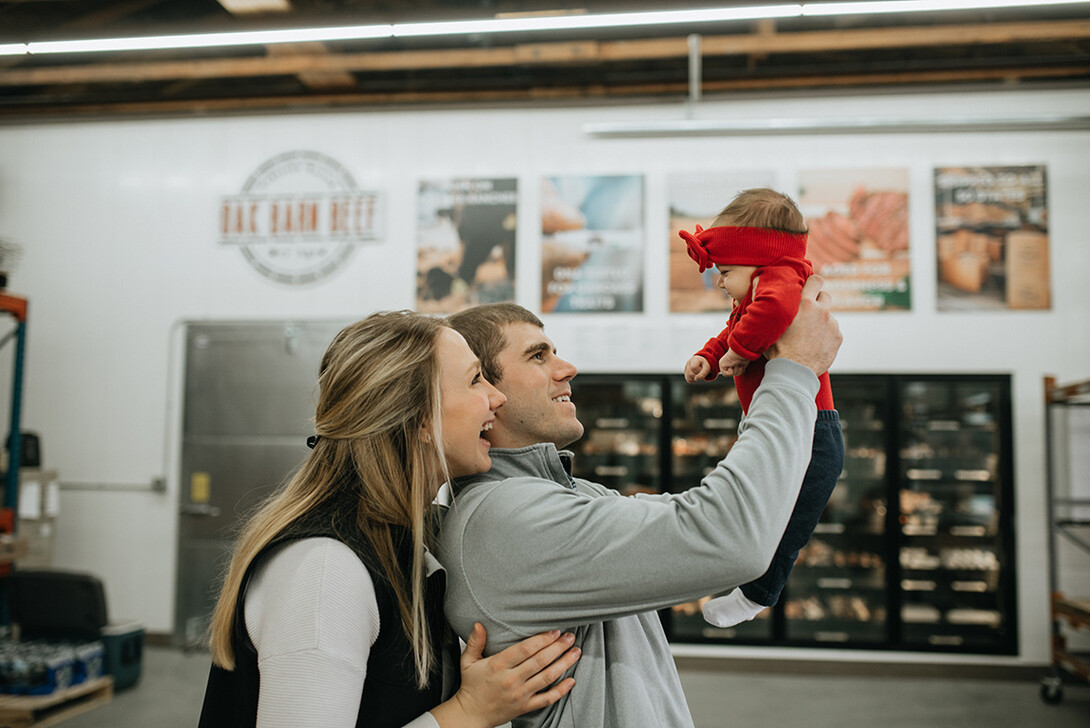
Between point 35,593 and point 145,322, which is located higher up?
point 145,322

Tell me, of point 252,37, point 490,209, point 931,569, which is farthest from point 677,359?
point 252,37

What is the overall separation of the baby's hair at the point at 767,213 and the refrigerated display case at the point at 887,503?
13.9ft

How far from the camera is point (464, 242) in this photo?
6.03 meters

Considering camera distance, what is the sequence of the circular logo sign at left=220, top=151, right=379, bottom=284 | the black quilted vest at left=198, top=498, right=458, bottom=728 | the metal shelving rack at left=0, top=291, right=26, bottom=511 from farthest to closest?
the circular logo sign at left=220, top=151, right=379, bottom=284, the metal shelving rack at left=0, top=291, right=26, bottom=511, the black quilted vest at left=198, top=498, right=458, bottom=728

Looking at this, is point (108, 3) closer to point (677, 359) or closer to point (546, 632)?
point (677, 359)

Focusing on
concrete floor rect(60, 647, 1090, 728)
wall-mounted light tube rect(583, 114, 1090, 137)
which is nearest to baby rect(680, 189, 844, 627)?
concrete floor rect(60, 647, 1090, 728)

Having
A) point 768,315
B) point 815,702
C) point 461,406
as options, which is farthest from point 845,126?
point 461,406

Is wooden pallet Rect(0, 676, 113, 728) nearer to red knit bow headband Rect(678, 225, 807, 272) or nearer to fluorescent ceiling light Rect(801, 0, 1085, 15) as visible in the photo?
red knit bow headband Rect(678, 225, 807, 272)

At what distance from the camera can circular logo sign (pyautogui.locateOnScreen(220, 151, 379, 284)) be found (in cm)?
617

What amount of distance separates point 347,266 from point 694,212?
2922 mm

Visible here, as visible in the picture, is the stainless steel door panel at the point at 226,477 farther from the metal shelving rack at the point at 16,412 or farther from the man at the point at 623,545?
the man at the point at 623,545

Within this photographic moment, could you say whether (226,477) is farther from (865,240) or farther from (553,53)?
(865,240)

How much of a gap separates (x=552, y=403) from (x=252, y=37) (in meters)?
2.83

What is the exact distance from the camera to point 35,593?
15.9 feet
